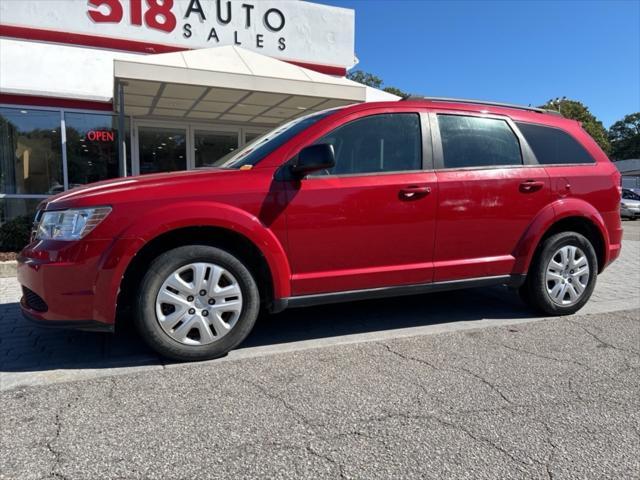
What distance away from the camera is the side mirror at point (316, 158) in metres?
3.41

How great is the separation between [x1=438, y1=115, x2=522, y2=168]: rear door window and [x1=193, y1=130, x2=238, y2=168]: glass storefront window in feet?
27.2

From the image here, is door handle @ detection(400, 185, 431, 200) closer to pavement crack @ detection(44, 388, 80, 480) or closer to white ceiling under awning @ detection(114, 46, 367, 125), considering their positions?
pavement crack @ detection(44, 388, 80, 480)

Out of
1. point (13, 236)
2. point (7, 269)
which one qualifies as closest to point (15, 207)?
point (13, 236)

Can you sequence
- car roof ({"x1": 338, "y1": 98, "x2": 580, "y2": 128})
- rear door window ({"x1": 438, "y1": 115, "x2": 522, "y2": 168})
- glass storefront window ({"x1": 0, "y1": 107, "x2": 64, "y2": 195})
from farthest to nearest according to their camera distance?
glass storefront window ({"x1": 0, "y1": 107, "x2": 64, "y2": 195}) → rear door window ({"x1": 438, "y1": 115, "x2": 522, "y2": 168}) → car roof ({"x1": 338, "y1": 98, "x2": 580, "y2": 128})

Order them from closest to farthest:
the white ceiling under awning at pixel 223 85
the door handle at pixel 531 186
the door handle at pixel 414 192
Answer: the door handle at pixel 414 192 < the door handle at pixel 531 186 < the white ceiling under awning at pixel 223 85

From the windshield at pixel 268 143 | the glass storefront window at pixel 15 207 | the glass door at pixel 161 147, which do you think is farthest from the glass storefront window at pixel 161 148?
the windshield at pixel 268 143

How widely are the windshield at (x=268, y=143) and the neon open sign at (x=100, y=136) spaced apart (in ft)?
24.4

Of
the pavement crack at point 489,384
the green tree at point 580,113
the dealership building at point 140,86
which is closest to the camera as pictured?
the pavement crack at point 489,384

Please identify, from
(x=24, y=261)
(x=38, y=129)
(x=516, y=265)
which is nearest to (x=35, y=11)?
(x=38, y=129)

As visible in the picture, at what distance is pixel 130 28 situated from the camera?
11078 mm

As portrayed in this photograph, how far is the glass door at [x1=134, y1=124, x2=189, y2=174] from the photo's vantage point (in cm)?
1136

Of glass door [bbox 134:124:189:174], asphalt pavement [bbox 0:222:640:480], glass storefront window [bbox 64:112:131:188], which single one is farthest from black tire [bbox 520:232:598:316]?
glass door [bbox 134:124:189:174]

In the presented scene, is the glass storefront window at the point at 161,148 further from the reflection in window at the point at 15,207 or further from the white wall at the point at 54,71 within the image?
the reflection in window at the point at 15,207

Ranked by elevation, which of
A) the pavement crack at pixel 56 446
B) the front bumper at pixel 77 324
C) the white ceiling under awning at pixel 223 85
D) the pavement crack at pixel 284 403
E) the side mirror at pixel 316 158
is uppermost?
the white ceiling under awning at pixel 223 85
